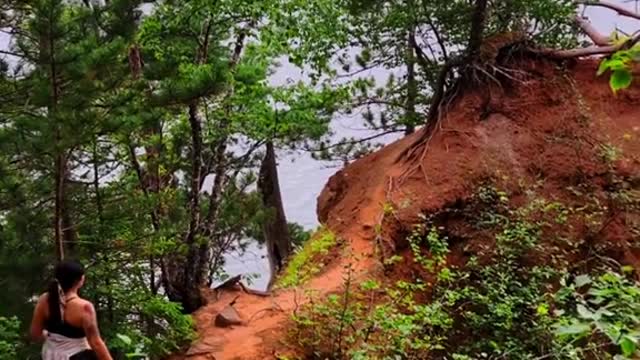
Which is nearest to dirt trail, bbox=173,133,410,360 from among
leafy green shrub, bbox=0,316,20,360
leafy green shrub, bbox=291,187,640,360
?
leafy green shrub, bbox=291,187,640,360

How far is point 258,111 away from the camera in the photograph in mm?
9477

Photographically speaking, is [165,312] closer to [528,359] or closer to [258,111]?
[258,111]

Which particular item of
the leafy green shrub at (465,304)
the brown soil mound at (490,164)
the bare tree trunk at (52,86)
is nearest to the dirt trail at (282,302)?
the brown soil mound at (490,164)

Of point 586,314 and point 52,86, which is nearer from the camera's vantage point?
point 586,314

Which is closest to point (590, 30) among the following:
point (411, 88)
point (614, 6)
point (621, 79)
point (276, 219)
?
point (614, 6)

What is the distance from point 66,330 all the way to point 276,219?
7.63 m

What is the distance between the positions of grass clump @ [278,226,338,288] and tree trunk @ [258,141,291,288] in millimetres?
4047

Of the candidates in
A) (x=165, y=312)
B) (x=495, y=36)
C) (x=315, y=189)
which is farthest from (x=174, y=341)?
(x=315, y=189)

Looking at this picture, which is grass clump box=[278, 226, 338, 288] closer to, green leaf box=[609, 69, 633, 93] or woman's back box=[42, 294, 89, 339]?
woman's back box=[42, 294, 89, 339]

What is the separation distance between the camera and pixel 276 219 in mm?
12180

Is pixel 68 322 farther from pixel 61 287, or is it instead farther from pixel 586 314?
pixel 586 314

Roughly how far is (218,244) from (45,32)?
20.0 ft

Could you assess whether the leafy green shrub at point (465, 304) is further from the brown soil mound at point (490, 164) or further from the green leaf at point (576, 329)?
the green leaf at point (576, 329)

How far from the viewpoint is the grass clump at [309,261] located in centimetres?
753
